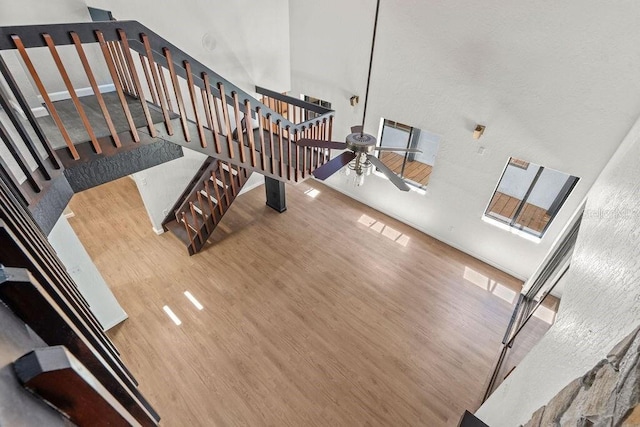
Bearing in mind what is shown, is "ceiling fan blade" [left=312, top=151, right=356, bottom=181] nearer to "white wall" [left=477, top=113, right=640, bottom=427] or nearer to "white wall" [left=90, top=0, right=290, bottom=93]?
"white wall" [left=477, top=113, right=640, bottom=427]

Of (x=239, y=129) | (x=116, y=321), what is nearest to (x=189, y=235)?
(x=116, y=321)

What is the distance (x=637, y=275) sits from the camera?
2.85 feet

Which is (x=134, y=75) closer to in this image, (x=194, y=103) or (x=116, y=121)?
(x=194, y=103)

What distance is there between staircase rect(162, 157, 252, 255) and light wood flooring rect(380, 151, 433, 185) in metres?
4.40

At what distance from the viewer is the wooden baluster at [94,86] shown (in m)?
2.20

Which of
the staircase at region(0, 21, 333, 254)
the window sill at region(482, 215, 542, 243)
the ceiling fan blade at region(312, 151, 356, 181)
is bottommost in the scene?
the window sill at region(482, 215, 542, 243)

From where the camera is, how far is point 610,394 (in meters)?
0.67

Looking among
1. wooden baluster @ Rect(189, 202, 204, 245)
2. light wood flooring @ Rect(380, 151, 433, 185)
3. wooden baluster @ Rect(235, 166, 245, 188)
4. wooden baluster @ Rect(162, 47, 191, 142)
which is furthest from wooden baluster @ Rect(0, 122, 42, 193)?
light wood flooring @ Rect(380, 151, 433, 185)

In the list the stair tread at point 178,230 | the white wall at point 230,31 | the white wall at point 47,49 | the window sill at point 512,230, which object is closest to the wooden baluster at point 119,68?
the white wall at point 47,49

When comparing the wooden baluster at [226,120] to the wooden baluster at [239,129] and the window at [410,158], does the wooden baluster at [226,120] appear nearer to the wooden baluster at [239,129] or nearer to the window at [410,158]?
the wooden baluster at [239,129]

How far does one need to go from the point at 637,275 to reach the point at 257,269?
16.3 feet

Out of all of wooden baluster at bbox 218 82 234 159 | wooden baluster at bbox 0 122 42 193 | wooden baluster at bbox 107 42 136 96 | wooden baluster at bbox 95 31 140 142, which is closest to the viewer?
wooden baluster at bbox 0 122 42 193

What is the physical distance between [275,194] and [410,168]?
418 cm

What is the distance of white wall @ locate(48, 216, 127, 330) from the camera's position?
344 cm
